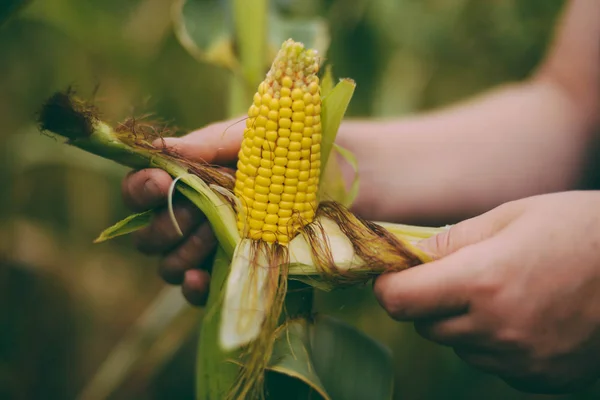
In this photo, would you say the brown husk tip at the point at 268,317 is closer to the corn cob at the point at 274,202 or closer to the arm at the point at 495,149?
the corn cob at the point at 274,202

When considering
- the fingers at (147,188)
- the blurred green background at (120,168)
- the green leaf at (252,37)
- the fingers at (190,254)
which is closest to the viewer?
the fingers at (147,188)

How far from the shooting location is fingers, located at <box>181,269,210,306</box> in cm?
77

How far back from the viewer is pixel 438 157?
988mm

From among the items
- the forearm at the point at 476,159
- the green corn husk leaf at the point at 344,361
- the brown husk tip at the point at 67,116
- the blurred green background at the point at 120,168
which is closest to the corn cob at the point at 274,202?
the brown husk tip at the point at 67,116

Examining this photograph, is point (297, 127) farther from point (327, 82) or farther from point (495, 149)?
point (495, 149)

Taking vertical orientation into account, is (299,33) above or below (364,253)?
above

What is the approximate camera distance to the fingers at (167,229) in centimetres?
71

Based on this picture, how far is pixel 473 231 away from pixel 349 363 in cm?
27

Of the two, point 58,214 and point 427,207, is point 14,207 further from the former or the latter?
point 427,207

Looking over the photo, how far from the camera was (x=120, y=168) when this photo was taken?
1.36 m

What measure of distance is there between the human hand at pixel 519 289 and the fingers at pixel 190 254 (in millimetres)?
291

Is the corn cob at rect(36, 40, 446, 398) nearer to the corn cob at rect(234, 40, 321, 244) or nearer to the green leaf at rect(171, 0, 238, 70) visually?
the corn cob at rect(234, 40, 321, 244)

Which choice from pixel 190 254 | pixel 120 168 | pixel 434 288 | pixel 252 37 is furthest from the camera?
pixel 120 168

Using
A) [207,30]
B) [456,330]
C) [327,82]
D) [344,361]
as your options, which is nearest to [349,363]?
[344,361]
